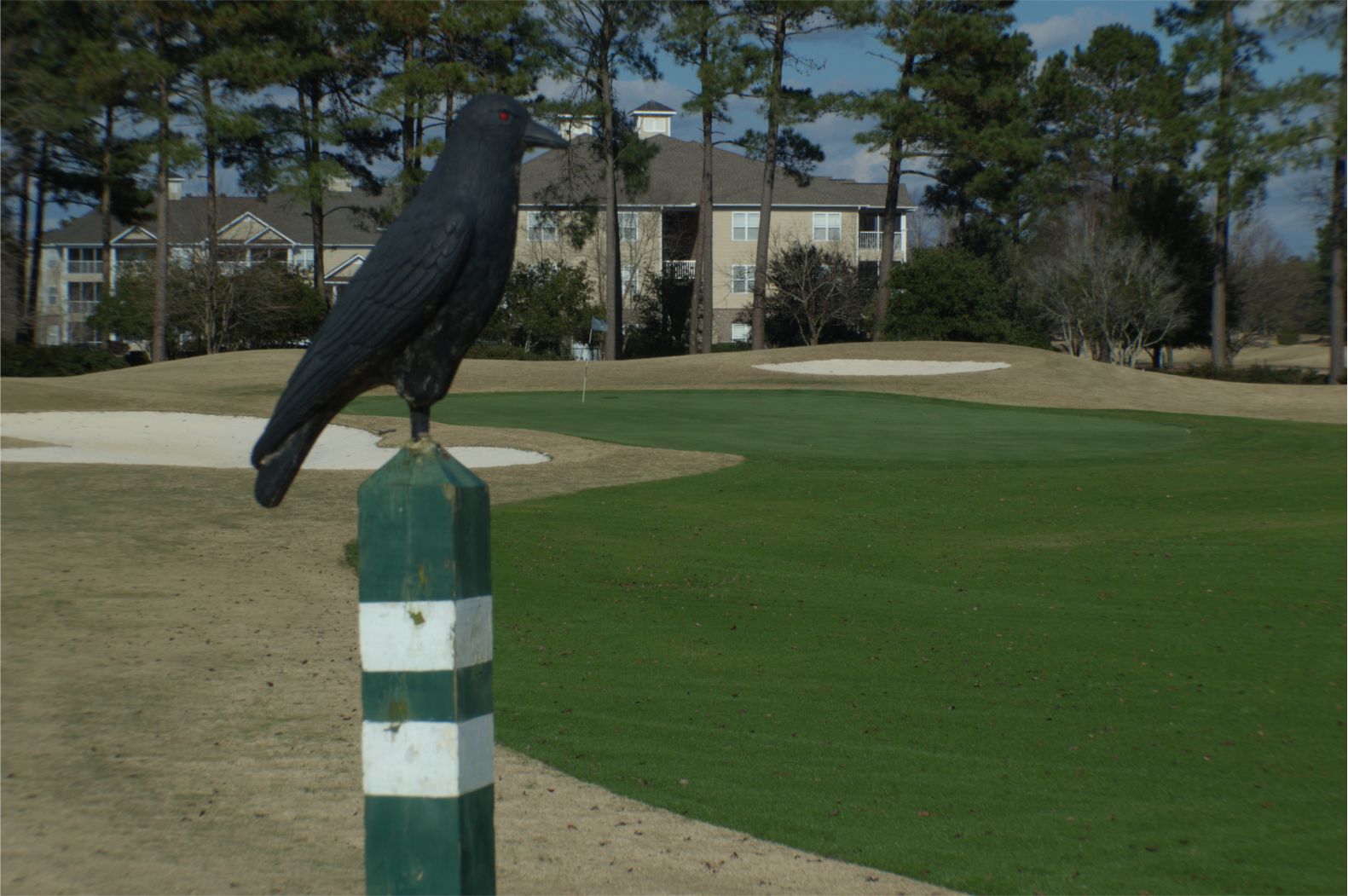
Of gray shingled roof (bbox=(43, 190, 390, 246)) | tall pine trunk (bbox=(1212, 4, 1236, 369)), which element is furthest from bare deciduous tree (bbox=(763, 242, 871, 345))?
gray shingled roof (bbox=(43, 190, 390, 246))

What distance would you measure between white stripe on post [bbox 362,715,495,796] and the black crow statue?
646mm

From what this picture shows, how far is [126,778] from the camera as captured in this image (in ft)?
17.9

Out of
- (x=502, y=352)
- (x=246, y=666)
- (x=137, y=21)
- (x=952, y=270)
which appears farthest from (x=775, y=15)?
(x=246, y=666)

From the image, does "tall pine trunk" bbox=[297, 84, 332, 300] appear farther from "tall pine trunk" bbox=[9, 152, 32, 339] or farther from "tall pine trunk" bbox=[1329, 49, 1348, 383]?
"tall pine trunk" bbox=[1329, 49, 1348, 383]

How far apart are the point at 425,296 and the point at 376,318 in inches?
5.0

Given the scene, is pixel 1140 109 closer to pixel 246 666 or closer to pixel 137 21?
pixel 137 21

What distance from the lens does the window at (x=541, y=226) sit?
142ft

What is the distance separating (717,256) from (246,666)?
59908 millimetres

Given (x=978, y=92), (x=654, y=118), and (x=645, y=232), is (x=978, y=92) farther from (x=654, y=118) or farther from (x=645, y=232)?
(x=654, y=118)

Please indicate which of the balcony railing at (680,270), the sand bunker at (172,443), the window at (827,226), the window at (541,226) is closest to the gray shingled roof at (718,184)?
the window at (827,226)

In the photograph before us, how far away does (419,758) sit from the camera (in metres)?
2.75

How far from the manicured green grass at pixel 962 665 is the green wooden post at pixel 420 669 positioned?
2717 millimetres

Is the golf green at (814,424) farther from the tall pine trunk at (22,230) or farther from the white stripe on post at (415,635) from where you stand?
the white stripe on post at (415,635)

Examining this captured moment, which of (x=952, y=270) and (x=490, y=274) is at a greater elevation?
(x=952, y=270)
